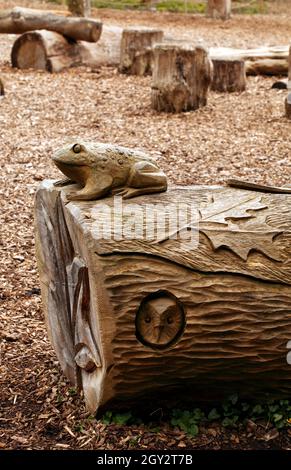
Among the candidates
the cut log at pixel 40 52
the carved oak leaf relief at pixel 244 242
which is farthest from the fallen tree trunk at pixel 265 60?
the carved oak leaf relief at pixel 244 242

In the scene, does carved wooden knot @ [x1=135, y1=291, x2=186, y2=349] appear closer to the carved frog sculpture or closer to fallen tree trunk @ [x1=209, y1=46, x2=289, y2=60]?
the carved frog sculpture

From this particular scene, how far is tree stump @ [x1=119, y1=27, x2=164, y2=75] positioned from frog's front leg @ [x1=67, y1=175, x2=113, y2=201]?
286 inches

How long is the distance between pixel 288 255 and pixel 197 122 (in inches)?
204

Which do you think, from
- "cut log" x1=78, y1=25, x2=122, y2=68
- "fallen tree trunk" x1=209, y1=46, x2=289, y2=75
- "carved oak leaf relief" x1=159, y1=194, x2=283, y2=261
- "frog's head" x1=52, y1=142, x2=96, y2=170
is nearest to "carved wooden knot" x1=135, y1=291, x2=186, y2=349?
"carved oak leaf relief" x1=159, y1=194, x2=283, y2=261

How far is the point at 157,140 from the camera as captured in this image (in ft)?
24.7

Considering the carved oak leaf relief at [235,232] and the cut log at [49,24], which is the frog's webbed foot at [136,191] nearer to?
the carved oak leaf relief at [235,232]

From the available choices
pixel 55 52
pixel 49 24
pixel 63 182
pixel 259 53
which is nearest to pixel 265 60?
pixel 259 53

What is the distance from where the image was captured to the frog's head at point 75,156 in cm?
338

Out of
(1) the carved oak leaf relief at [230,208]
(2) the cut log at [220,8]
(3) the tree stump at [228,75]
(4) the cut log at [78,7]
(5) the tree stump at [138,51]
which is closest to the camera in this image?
(1) the carved oak leaf relief at [230,208]

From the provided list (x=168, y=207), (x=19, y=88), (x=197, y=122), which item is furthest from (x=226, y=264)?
(x=19, y=88)

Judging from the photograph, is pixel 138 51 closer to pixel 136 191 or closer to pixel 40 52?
pixel 40 52

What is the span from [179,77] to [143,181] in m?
5.10

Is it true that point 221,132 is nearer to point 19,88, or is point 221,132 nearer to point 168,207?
point 19,88

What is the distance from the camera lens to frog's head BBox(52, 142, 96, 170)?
338cm
